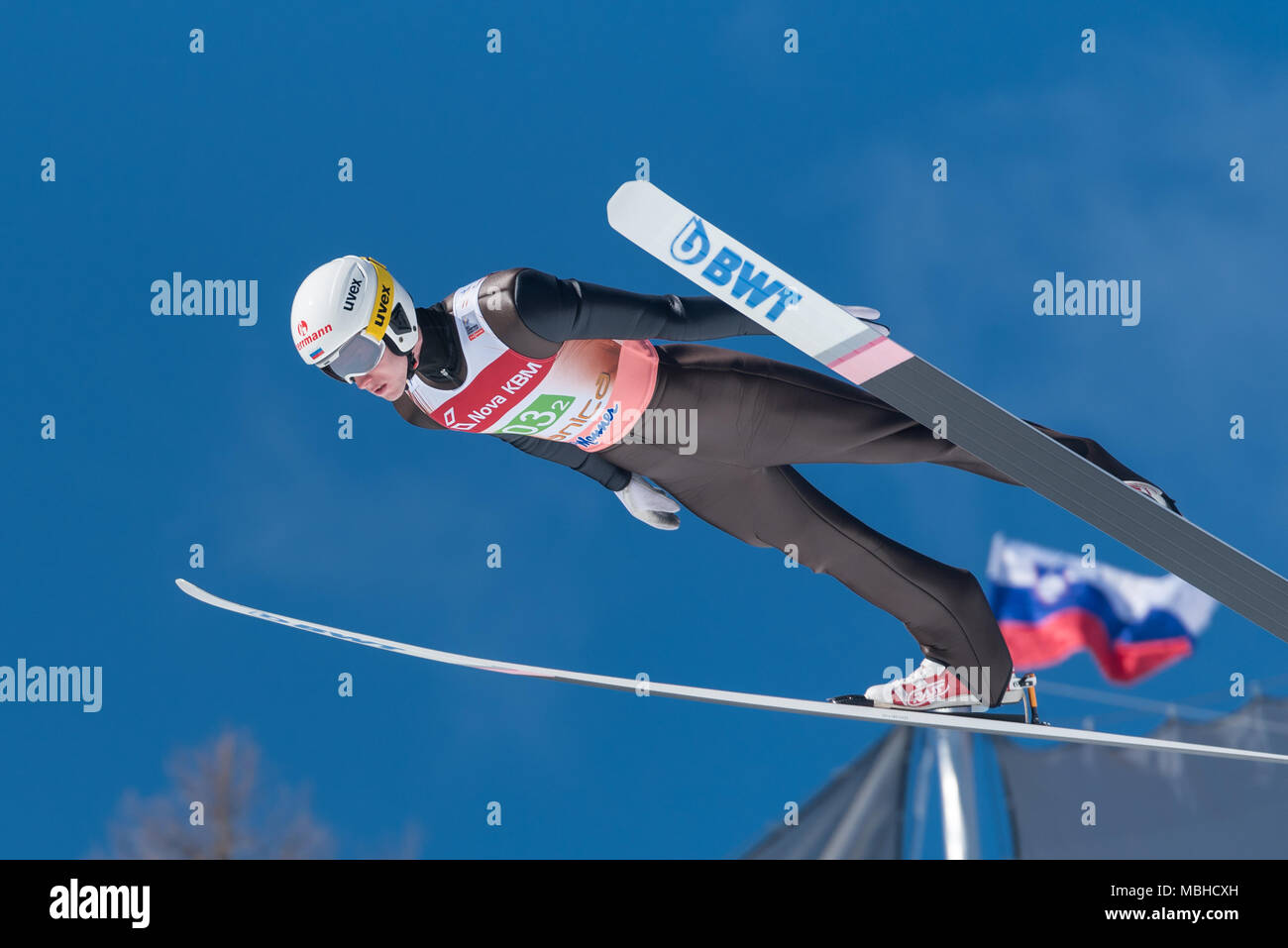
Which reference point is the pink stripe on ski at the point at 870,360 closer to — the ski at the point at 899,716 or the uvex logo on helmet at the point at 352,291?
the uvex logo on helmet at the point at 352,291

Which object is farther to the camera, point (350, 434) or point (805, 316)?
point (350, 434)

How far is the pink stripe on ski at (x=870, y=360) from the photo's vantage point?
3.88 meters

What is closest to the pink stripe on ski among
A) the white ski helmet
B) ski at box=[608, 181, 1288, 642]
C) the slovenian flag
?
ski at box=[608, 181, 1288, 642]

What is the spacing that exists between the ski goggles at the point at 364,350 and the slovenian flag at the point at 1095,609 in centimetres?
299

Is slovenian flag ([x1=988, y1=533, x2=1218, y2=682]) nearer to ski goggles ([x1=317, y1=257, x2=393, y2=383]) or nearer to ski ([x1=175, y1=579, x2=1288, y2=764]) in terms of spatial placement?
ski ([x1=175, y1=579, x2=1288, y2=764])

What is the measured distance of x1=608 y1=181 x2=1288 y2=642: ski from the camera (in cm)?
377

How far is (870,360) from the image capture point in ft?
12.8

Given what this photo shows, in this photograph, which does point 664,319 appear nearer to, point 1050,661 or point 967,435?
point 967,435

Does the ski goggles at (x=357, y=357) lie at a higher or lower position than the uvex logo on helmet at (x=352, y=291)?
lower

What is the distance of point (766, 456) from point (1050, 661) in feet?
5.79

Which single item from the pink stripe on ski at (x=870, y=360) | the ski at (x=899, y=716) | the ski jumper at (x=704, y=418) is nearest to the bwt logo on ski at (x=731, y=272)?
the pink stripe on ski at (x=870, y=360)

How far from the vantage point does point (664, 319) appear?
14.3ft

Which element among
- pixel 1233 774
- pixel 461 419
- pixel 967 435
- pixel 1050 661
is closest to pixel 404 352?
pixel 461 419

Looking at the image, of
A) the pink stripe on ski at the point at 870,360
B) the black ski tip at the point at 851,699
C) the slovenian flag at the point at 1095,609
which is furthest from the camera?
the slovenian flag at the point at 1095,609
